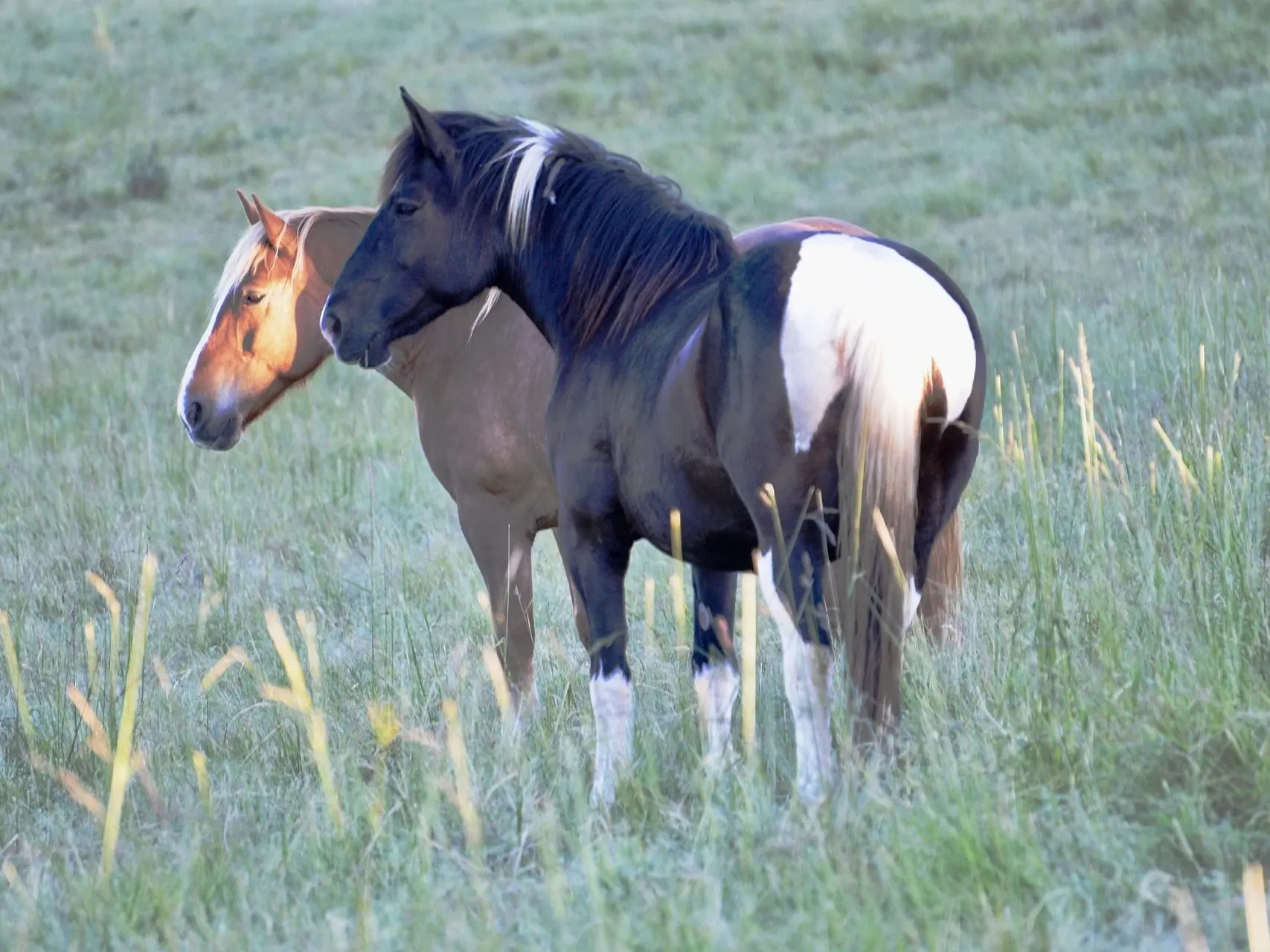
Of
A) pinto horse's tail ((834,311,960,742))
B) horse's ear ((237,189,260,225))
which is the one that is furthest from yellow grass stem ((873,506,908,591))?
horse's ear ((237,189,260,225))

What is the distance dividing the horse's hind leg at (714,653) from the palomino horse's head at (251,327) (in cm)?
202

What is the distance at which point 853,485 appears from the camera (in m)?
2.88

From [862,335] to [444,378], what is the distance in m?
2.36

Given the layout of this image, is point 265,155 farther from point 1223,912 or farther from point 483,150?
point 1223,912

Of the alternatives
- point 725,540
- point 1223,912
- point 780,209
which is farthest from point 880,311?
point 780,209

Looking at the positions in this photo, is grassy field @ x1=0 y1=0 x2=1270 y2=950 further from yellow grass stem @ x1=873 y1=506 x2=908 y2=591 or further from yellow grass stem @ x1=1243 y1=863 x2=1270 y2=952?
yellow grass stem @ x1=873 y1=506 x2=908 y2=591

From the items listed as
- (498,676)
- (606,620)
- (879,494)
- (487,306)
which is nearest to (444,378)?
(487,306)

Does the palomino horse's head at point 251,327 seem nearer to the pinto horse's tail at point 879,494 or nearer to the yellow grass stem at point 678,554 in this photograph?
the yellow grass stem at point 678,554

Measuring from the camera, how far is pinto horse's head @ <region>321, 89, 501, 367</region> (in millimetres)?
3914

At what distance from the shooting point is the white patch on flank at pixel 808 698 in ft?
9.76

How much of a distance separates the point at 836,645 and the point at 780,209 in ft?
31.7

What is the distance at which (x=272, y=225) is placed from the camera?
5.02 metres

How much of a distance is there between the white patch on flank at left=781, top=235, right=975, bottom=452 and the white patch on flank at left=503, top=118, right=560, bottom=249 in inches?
41.2

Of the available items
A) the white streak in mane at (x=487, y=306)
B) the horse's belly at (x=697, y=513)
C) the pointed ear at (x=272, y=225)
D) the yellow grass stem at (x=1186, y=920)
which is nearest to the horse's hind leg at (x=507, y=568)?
the white streak in mane at (x=487, y=306)
